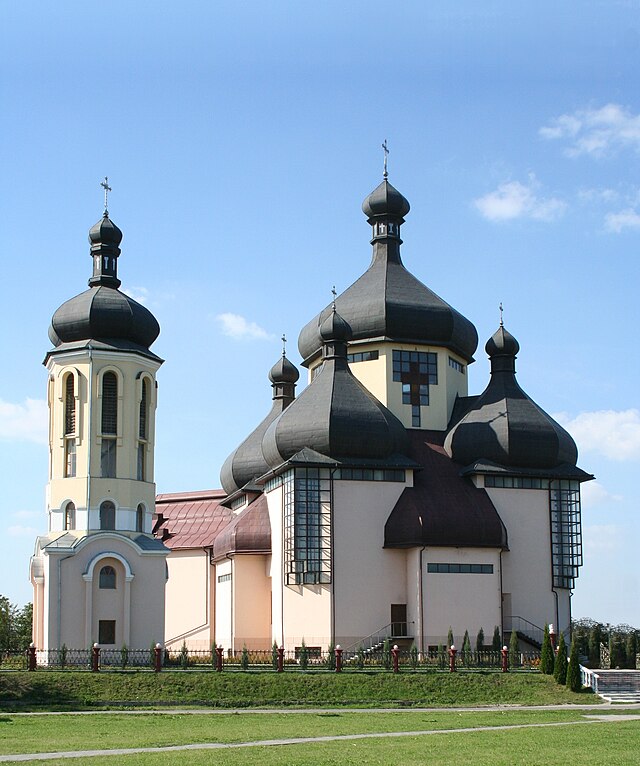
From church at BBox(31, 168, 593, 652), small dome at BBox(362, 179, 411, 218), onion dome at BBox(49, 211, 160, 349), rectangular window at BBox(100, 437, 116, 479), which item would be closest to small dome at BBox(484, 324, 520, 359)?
church at BBox(31, 168, 593, 652)

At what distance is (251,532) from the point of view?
1724 inches

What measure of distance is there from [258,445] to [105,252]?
37.5 ft

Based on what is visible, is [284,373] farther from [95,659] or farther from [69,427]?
[95,659]

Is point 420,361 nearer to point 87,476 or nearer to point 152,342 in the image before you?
point 152,342

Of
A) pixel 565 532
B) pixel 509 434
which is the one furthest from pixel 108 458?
pixel 565 532

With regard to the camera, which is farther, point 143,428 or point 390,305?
point 390,305

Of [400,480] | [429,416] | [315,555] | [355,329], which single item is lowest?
[315,555]

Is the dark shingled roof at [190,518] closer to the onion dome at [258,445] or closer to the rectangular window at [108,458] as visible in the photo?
the onion dome at [258,445]

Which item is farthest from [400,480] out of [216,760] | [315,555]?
[216,760]

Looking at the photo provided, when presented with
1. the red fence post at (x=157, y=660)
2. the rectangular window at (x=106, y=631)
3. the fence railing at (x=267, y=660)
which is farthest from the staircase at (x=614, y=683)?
the rectangular window at (x=106, y=631)

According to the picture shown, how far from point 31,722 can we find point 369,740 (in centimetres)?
768

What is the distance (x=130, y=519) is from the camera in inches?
1542

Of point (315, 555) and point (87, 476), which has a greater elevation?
point (87, 476)

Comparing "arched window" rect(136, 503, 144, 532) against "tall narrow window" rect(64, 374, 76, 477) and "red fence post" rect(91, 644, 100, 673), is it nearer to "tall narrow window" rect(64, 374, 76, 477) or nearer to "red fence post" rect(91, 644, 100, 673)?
"tall narrow window" rect(64, 374, 76, 477)
